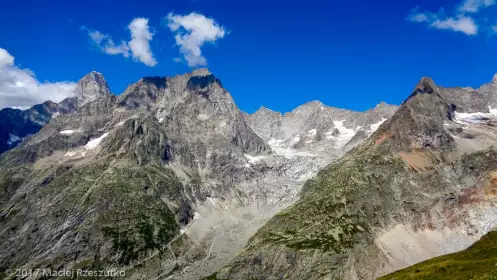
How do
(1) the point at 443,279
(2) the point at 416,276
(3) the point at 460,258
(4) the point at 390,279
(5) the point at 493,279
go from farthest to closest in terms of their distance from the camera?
(3) the point at 460,258
(4) the point at 390,279
(2) the point at 416,276
(1) the point at 443,279
(5) the point at 493,279

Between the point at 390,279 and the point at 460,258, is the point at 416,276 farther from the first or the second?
the point at 460,258

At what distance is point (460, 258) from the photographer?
18000cm

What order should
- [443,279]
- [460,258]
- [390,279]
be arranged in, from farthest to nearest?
[460,258], [390,279], [443,279]

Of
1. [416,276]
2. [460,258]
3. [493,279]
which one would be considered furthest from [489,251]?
[493,279]

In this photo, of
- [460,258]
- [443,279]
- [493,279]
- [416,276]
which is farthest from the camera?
[460,258]

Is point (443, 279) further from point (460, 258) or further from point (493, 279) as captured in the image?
point (493, 279)

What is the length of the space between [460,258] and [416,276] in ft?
118

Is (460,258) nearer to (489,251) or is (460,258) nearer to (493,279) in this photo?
(489,251)

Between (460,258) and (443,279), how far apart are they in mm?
44637

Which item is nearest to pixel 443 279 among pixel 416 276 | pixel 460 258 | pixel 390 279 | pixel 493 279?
pixel 416 276

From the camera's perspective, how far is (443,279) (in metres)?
142

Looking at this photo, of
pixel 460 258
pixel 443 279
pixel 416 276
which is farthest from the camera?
pixel 460 258

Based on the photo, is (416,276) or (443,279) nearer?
(443,279)

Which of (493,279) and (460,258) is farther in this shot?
(460,258)
